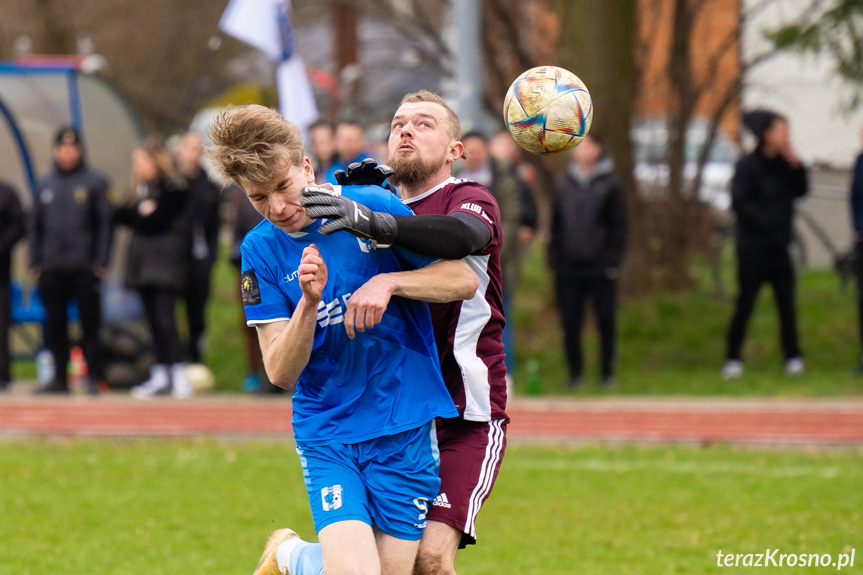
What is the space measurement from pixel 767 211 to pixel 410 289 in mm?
8565

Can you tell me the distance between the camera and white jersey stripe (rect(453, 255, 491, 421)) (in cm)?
458

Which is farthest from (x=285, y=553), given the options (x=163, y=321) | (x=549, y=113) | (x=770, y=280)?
(x=770, y=280)

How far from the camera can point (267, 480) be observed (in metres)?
8.45

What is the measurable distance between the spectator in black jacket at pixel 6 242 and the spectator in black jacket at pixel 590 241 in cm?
552

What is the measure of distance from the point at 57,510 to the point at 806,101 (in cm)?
1184

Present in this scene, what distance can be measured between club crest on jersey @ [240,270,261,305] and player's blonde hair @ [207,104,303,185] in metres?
0.37

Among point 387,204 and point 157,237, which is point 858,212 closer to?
point 157,237

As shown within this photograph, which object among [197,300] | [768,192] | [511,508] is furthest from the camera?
[197,300]

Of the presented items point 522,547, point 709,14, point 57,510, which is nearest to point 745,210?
point 709,14

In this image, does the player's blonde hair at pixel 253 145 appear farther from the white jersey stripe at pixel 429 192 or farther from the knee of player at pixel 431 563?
the knee of player at pixel 431 563

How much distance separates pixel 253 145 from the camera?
13.6 feet

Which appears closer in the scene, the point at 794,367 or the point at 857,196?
the point at 857,196

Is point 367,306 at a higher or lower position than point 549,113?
lower

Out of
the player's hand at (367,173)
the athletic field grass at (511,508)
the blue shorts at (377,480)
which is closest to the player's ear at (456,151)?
the player's hand at (367,173)
